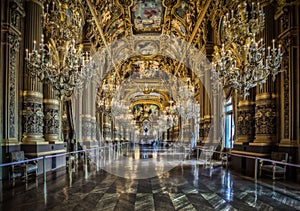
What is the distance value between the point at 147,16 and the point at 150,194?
1506 centimetres

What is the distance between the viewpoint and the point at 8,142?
8406 millimetres

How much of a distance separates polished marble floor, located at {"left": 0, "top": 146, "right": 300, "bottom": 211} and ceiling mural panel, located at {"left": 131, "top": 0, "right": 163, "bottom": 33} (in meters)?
12.2

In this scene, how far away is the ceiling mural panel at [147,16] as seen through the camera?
1758 cm

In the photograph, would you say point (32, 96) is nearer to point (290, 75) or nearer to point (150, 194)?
point (150, 194)

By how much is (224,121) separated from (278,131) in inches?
256

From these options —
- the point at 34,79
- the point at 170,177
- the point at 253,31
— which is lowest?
the point at 170,177

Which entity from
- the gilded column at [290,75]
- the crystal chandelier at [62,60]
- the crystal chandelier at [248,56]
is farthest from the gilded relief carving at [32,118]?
the gilded column at [290,75]

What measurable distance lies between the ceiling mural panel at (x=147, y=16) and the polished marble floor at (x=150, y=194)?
12.2 meters

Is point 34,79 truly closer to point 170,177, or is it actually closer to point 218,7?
point 170,177

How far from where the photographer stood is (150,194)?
6.31 m

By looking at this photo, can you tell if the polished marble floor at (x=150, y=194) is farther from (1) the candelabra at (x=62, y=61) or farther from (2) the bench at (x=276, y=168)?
(1) the candelabra at (x=62, y=61)

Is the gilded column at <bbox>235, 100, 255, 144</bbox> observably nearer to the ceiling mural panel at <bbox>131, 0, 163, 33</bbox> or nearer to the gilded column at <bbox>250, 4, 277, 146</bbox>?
the gilded column at <bbox>250, 4, 277, 146</bbox>

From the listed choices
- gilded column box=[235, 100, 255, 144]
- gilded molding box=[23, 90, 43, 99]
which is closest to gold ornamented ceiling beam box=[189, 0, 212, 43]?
gilded column box=[235, 100, 255, 144]

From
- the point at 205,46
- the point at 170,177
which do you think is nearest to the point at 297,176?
the point at 170,177
